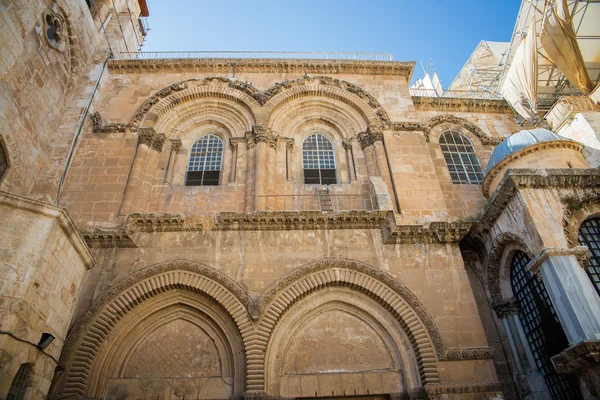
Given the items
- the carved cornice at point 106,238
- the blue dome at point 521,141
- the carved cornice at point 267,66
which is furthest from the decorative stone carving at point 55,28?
the blue dome at point 521,141

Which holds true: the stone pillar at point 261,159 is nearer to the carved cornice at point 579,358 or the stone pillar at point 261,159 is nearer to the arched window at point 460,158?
the arched window at point 460,158

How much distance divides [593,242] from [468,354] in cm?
357

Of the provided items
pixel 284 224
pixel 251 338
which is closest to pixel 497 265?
pixel 284 224

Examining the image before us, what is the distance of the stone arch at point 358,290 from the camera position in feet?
28.0

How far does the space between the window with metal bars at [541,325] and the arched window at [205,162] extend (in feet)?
27.7

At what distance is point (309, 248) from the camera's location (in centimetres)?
1002

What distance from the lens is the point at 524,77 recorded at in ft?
52.7

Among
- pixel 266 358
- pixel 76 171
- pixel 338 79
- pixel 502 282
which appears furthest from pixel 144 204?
pixel 502 282

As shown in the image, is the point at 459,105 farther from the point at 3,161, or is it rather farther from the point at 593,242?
the point at 3,161

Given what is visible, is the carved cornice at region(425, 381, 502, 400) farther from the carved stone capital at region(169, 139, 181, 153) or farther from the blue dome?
the carved stone capital at region(169, 139, 181, 153)

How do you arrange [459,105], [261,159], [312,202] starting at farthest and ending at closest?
[459,105] < [261,159] < [312,202]

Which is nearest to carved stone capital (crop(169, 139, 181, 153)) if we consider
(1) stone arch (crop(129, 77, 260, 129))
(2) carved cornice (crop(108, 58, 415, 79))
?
(1) stone arch (crop(129, 77, 260, 129))

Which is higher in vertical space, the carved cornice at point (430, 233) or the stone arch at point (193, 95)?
the stone arch at point (193, 95)

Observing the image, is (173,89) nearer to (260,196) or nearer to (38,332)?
(260,196)
